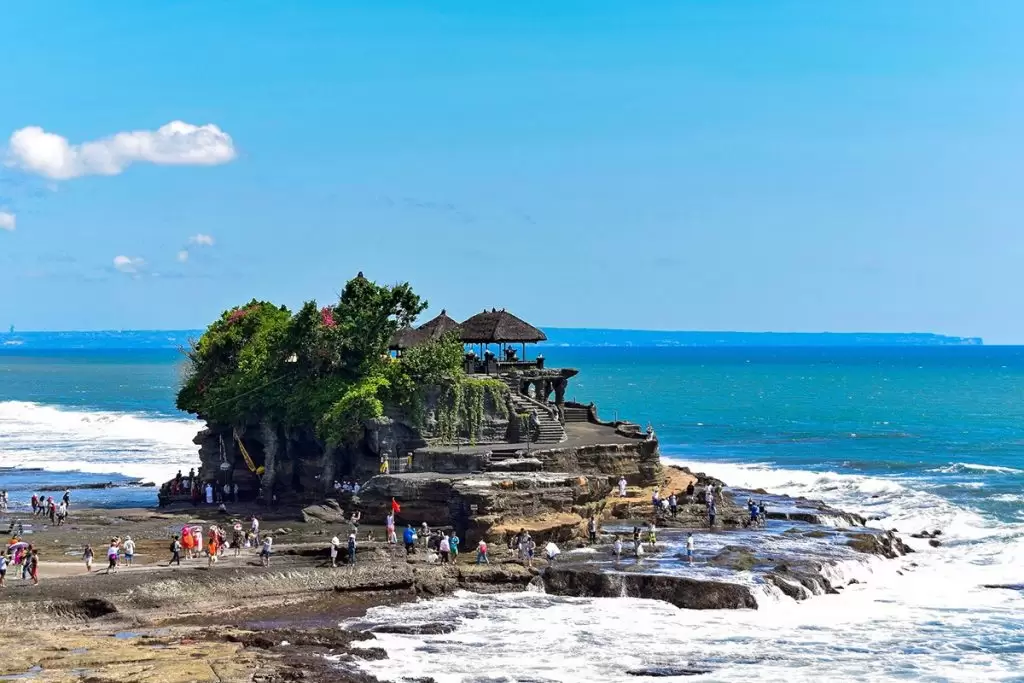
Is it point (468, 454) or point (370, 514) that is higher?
point (468, 454)

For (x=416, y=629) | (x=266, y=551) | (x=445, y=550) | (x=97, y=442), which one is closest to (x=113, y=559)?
(x=266, y=551)

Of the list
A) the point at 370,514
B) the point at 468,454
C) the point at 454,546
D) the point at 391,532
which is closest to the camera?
the point at 454,546

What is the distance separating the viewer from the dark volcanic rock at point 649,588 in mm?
34812

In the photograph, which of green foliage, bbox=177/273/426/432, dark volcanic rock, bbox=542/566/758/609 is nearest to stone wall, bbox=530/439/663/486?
green foliage, bbox=177/273/426/432

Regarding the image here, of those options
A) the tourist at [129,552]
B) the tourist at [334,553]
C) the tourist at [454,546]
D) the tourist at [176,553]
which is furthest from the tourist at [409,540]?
the tourist at [129,552]

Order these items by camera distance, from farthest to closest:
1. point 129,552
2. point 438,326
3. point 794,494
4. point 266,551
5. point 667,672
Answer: point 794,494, point 438,326, point 266,551, point 129,552, point 667,672

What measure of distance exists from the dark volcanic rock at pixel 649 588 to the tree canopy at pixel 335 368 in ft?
46.8

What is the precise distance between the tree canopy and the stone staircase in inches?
149

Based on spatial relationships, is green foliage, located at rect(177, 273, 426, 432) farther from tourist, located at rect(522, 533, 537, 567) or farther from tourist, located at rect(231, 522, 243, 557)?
tourist, located at rect(522, 533, 537, 567)

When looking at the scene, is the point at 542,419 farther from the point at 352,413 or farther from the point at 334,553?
the point at 334,553

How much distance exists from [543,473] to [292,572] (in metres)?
11.8

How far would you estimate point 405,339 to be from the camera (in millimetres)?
55125

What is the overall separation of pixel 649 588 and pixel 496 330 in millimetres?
21451

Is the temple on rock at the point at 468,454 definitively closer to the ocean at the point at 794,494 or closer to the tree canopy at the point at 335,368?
the tree canopy at the point at 335,368
